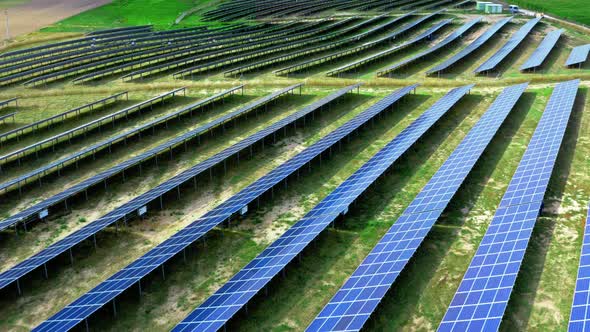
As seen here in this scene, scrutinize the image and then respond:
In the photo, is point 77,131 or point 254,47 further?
point 254,47

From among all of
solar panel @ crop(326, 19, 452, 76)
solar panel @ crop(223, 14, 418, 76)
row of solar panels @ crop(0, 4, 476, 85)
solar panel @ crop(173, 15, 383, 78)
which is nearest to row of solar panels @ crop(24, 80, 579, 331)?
solar panel @ crop(326, 19, 452, 76)

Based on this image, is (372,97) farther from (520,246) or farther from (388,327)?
(388,327)

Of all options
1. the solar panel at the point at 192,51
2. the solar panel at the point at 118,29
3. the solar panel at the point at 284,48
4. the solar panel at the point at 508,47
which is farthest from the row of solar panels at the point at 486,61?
the solar panel at the point at 118,29

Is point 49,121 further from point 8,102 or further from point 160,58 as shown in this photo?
point 160,58

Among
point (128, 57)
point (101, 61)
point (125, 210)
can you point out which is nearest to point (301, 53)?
point (128, 57)

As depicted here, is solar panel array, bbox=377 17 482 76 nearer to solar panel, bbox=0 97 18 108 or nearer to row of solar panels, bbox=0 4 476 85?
row of solar panels, bbox=0 4 476 85

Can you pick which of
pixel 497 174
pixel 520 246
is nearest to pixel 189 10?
pixel 497 174
